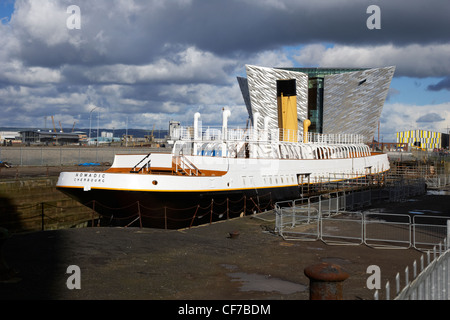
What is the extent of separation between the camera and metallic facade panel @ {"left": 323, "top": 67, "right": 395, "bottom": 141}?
296 ft

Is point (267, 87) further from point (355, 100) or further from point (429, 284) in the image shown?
point (429, 284)

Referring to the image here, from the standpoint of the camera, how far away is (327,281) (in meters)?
7.19

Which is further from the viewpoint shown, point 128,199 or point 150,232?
point 128,199

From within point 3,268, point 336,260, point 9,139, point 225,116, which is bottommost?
point 336,260

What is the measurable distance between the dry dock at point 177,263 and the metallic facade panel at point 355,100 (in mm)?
79686

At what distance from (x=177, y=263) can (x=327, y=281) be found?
662cm

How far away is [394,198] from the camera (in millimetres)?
31672

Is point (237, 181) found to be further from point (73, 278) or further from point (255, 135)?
point (73, 278)

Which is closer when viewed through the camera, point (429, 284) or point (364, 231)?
point (429, 284)

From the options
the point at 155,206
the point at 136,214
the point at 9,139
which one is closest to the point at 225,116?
the point at 155,206

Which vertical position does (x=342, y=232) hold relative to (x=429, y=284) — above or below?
below

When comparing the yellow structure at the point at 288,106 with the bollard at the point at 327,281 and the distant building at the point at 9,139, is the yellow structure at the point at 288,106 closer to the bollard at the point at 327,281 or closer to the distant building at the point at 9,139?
the bollard at the point at 327,281
